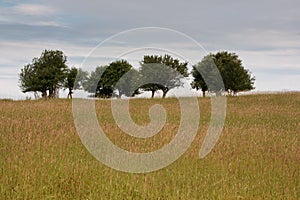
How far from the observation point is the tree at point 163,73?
2596 inches

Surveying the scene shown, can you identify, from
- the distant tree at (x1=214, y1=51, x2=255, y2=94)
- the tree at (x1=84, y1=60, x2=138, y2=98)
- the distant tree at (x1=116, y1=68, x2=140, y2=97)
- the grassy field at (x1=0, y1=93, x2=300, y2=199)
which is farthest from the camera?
the tree at (x1=84, y1=60, x2=138, y2=98)

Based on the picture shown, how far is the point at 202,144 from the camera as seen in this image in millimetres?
11672

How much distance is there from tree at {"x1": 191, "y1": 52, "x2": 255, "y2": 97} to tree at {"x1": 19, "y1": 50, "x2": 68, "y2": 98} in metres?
23.4

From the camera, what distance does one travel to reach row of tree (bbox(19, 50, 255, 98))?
6544 cm

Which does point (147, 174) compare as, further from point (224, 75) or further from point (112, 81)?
point (112, 81)

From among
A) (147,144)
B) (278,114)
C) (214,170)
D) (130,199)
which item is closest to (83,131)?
(147,144)

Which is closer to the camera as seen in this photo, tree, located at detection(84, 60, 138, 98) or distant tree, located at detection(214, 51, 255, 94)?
distant tree, located at detection(214, 51, 255, 94)

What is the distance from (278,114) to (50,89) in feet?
181

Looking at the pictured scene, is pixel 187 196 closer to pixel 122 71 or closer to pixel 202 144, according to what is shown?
pixel 202 144

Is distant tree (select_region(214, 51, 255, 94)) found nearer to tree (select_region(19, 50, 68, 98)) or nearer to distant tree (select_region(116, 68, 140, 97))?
distant tree (select_region(116, 68, 140, 97))

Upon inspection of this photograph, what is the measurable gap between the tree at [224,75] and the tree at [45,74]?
76.9 ft

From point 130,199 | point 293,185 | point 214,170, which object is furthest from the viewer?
point 214,170

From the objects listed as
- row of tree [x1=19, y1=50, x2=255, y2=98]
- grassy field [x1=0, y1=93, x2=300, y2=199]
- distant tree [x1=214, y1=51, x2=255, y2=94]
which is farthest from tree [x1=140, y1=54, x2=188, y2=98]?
grassy field [x1=0, y1=93, x2=300, y2=199]

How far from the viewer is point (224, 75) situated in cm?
6406
